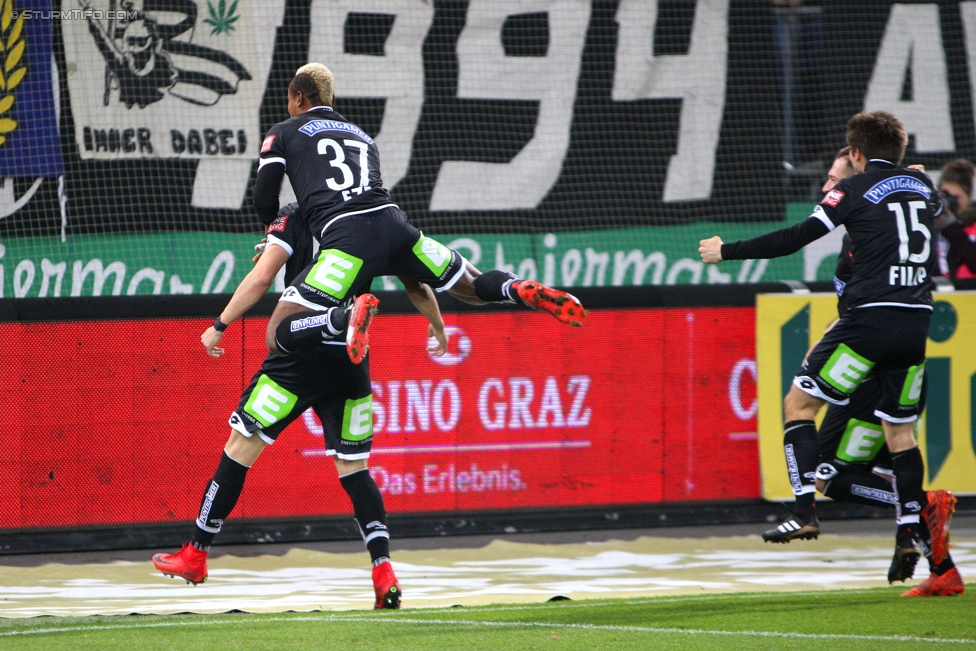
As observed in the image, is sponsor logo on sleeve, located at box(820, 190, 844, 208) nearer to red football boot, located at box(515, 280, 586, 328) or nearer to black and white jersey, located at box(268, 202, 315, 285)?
red football boot, located at box(515, 280, 586, 328)

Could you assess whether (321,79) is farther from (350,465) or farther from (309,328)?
(350,465)

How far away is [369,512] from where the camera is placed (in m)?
5.85

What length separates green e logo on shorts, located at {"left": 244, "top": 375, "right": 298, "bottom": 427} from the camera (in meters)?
5.74

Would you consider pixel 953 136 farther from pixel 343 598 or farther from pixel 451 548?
pixel 343 598

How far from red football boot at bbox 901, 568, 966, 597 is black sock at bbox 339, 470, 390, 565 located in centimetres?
249

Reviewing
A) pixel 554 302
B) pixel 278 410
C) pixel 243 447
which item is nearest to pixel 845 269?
pixel 554 302

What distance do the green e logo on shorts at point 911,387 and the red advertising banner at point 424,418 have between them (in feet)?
9.23

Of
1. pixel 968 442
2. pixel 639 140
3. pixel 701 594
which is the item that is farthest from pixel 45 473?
pixel 639 140

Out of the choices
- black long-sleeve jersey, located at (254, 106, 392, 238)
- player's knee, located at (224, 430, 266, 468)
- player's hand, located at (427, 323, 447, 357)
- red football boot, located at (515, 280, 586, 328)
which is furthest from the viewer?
player's hand, located at (427, 323, 447, 357)

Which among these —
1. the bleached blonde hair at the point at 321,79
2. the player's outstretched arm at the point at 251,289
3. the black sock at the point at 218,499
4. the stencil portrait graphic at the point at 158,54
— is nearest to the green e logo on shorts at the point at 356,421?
the black sock at the point at 218,499

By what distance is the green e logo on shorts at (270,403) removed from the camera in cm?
574

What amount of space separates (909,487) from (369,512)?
2565 mm

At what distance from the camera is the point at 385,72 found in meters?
11.8

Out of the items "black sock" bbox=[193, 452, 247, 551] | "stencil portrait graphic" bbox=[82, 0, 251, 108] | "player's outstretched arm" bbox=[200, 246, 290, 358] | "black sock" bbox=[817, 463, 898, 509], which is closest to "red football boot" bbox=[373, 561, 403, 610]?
"black sock" bbox=[193, 452, 247, 551]
